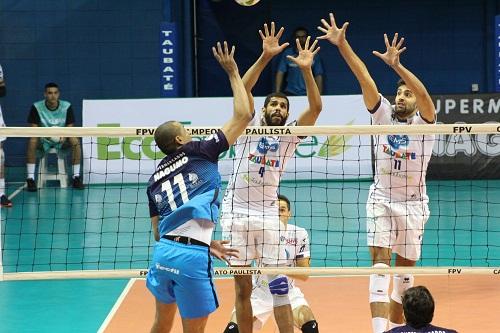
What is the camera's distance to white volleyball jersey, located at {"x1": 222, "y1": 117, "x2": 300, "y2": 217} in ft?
30.7

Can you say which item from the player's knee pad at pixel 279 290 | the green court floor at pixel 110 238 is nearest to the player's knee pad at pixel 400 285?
the player's knee pad at pixel 279 290

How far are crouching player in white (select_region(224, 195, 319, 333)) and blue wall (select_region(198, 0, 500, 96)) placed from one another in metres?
13.8

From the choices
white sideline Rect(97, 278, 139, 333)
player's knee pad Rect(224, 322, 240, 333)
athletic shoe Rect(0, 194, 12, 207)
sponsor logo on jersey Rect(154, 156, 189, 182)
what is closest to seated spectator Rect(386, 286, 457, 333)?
sponsor logo on jersey Rect(154, 156, 189, 182)

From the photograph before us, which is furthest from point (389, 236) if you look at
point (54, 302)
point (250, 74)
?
point (54, 302)

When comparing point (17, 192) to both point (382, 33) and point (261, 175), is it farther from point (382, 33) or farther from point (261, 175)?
point (261, 175)

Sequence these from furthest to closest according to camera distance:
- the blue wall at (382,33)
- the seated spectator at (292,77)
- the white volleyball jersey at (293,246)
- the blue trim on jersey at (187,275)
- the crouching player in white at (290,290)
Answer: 1. the blue wall at (382,33)
2. the seated spectator at (292,77)
3. the white volleyball jersey at (293,246)
4. the crouching player in white at (290,290)
5. the blue trim on jersey at (187,275)

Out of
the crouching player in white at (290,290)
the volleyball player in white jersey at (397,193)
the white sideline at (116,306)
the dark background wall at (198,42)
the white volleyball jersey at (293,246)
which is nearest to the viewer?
the volleyball player in white jersey at (397,193)

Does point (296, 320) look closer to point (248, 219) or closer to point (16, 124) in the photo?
point (248, 219)

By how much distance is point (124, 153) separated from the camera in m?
18.4

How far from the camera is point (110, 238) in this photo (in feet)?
48.0

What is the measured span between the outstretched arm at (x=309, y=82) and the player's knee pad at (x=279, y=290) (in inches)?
57.8

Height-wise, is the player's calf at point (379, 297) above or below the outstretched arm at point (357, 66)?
below

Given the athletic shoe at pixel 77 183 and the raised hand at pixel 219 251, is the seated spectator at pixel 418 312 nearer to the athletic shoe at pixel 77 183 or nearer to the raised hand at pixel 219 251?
the raised hand at pixel 219 251

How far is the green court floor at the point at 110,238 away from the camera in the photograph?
441 inches
